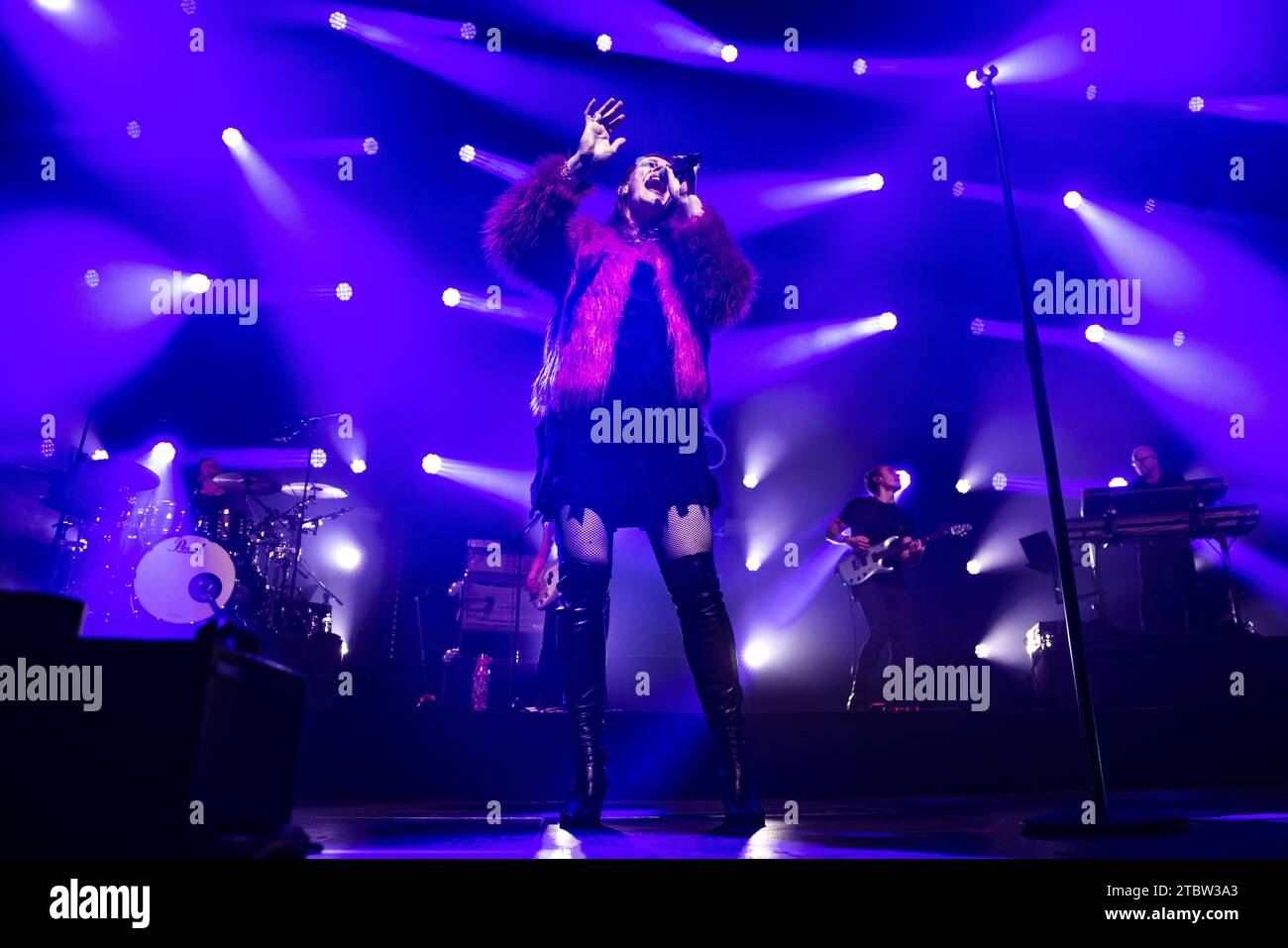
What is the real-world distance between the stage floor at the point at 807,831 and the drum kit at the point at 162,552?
3.91 metres

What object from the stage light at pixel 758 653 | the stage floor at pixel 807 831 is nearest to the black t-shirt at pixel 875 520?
the stage light at pixel 758 653

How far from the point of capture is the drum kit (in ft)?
23.9

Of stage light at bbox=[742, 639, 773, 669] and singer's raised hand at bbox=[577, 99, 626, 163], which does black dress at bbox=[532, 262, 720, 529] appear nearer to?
singer's raised hand at bbox=[577, 99, 626, 163]

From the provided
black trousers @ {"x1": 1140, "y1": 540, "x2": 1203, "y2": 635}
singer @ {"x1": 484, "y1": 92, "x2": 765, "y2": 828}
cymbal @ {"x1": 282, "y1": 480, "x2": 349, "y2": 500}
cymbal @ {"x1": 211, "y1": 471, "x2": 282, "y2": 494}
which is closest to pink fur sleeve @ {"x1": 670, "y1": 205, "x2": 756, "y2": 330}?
singer @ {"x1": 484, "y1": 92, "x2": 765, "y2": 828}

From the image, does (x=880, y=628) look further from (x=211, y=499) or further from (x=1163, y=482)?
(x=211, y=499)

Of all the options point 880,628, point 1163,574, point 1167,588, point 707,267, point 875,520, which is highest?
point 707,267

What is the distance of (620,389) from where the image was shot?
9.87 ft

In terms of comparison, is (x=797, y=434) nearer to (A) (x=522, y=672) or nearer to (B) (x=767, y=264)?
(B) (x=767, y=264)

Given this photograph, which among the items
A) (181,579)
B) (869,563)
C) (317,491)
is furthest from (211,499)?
(869,563)

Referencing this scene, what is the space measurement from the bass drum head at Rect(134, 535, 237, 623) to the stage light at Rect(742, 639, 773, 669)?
461 cm

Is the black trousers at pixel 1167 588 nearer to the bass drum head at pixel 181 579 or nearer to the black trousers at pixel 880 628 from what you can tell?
the black trousers at pixel 880 628

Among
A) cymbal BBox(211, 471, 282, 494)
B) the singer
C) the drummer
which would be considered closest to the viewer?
the singer

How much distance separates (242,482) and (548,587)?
2.88 m

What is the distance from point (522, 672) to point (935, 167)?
5082 millimetres
